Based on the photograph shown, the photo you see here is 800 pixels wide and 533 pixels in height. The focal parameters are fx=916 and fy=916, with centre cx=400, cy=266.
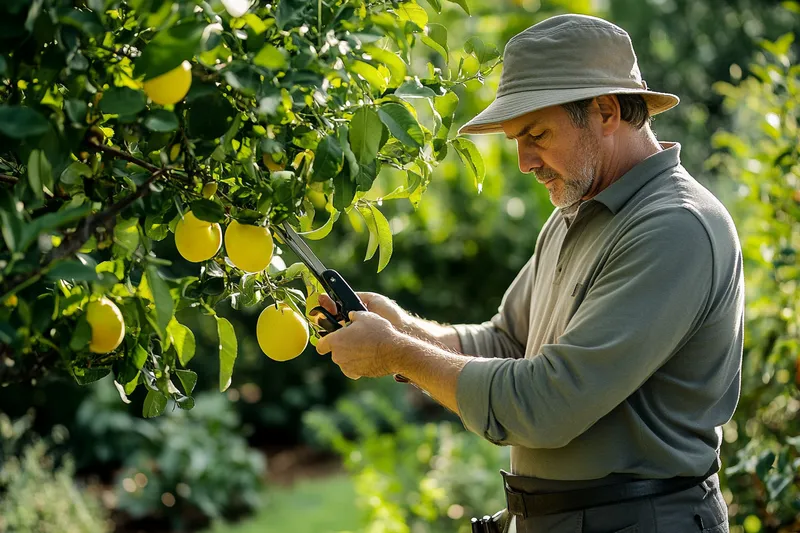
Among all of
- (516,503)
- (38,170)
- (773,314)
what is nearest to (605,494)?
(516,503)

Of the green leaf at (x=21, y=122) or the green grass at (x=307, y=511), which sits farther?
the green grass at (x=307, y=511)

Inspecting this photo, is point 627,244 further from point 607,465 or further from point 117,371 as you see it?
point 117,371

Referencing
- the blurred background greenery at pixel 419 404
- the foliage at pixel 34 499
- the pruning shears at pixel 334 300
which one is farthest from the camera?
the foliage at pixel 34 499

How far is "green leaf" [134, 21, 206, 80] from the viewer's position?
3.68 feet

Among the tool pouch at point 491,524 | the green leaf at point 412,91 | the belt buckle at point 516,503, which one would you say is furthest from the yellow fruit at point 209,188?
the tool pouch at point 491,524

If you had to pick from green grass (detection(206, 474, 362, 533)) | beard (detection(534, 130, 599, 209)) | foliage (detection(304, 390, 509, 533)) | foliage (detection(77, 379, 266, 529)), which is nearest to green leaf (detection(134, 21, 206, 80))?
beard (detection(534, 130, 599, 209))

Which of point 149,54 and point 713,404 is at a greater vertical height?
point 149,54

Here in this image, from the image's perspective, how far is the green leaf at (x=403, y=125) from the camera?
1.40 m

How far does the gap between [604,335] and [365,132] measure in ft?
1.87

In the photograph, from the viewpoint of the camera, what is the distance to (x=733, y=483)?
280cm

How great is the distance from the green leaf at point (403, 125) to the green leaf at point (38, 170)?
490mm

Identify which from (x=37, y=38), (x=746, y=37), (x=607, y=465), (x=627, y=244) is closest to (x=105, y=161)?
(x=37, y=38)

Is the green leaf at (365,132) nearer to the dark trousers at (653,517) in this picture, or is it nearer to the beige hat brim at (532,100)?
the beige hat brim at (532,100)

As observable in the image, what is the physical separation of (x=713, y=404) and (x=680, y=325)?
0.77ft
